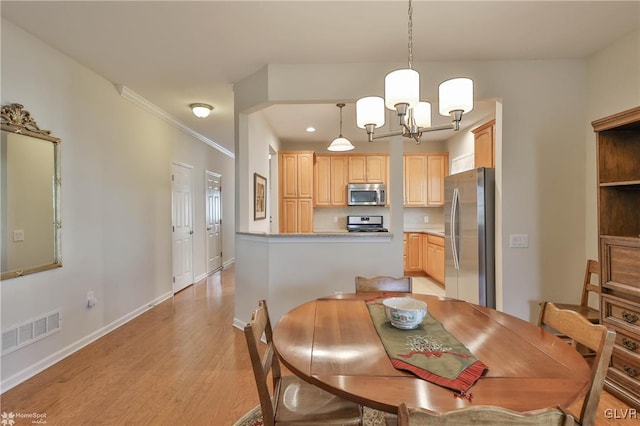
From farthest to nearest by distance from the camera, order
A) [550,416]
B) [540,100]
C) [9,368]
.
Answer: [540,100] → [9,368] → [550,416]

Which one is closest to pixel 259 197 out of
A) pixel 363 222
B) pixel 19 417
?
pixel 363 222

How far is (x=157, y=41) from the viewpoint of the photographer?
8.28 ft

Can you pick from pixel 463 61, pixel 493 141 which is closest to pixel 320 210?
pixel 493 141

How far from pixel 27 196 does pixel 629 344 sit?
4258mm

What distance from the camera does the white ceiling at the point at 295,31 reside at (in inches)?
83.5

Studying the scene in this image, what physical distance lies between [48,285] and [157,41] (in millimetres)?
2102

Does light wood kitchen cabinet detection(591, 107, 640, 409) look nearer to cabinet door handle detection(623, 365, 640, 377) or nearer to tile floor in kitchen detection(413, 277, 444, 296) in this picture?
cabinet door handle detection(623, 365, 640, 377)

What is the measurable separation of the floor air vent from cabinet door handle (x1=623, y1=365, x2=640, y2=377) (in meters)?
4.10

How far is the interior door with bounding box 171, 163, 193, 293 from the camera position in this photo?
4871mm

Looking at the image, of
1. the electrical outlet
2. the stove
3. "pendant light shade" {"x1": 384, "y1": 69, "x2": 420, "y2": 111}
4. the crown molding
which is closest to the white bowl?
"pendant light shade" {"x1": 384, "y1": 69, "x2": 420, "y2": 111}

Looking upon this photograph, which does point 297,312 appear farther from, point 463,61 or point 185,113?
point 185,113

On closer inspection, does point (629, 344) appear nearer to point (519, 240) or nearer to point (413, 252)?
point (519, 240)

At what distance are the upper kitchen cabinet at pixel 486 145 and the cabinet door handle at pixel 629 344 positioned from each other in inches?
74.0

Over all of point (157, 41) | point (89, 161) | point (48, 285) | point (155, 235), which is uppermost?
point (157, 41)
